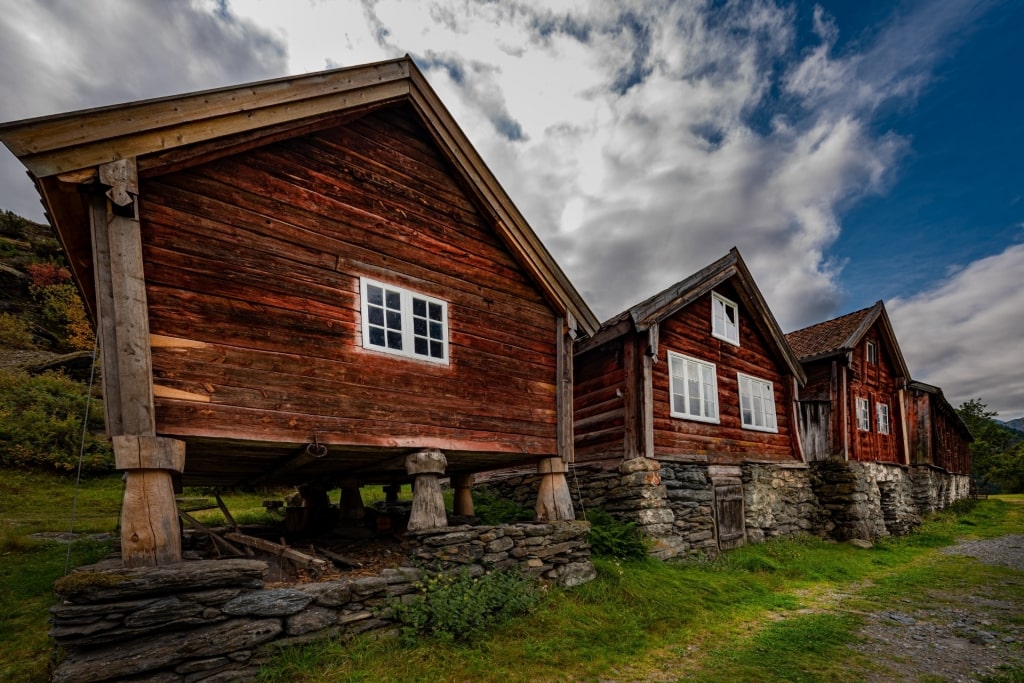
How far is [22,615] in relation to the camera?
7.15 metres

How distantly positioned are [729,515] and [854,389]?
11066 mm

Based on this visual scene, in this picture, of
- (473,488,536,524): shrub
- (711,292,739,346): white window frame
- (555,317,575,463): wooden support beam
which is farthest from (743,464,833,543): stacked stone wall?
(555,317,575,463): wooden support beam

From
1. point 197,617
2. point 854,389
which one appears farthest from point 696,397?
point 197,617

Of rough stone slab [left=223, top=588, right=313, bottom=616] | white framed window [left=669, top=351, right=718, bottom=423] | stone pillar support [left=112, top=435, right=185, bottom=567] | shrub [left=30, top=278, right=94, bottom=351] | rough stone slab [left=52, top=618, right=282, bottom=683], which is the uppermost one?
shrub [left=30, top=278, right=94, bottom=351]

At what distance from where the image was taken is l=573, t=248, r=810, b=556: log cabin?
12320 millimetres

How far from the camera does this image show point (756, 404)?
15.7 m

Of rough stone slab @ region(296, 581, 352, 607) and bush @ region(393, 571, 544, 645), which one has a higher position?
rough stone slab @ region(296, 581, 352, 607)

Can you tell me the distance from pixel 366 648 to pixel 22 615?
558 centimetres

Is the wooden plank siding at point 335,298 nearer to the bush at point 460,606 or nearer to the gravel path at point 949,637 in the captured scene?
the bush at point 460,606

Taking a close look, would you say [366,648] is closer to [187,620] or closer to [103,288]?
[187,620]

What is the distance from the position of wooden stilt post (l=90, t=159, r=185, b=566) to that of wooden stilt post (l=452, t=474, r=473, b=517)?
7122 millimetres

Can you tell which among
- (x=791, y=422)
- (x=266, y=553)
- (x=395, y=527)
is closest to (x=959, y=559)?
(x=791, y=422)

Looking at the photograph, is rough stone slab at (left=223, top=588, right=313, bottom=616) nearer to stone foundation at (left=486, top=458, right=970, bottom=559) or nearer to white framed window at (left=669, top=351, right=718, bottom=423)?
stone foundation at (left=486, top=458, right=970, bottom=559)

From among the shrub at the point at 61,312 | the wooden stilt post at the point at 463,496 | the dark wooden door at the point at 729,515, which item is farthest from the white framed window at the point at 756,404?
the shrub at the point at 61,312
